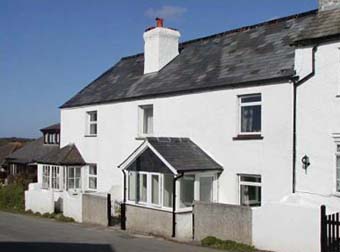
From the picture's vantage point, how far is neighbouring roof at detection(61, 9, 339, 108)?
1752cm

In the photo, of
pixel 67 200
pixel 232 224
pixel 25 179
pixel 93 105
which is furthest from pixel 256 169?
pixel 25 179

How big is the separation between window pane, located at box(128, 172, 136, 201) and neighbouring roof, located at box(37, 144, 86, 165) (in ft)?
24.3

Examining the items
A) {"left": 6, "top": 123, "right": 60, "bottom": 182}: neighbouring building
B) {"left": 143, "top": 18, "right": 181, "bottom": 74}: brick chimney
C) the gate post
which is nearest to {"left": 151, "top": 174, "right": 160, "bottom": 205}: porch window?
{"left": 143, "top": 18, "right": 181, "bottom": 74}: brick chimney

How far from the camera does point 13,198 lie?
99.0ft

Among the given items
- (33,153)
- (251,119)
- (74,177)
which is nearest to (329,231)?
(251,119)

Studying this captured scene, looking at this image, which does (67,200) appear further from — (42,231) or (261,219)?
(261,219)

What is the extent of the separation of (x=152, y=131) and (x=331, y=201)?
402 inches

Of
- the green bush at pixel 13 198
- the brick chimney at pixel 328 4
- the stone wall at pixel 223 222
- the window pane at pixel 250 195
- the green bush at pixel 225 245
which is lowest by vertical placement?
the green bush at pixel 13 198

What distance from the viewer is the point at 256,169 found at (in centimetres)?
1775

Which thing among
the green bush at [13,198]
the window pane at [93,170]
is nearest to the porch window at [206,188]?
the window pane at [93,170]

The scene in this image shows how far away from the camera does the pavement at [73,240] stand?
15.6 m

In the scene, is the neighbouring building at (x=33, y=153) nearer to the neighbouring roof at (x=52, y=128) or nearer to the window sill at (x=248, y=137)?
the neighbouring roof at (x=52, y=128)

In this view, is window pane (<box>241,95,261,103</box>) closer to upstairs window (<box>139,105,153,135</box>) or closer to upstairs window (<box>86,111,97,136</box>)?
upstairs window (<box>139,105,153,135</box>)

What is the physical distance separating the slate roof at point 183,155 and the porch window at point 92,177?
27.7 feet
